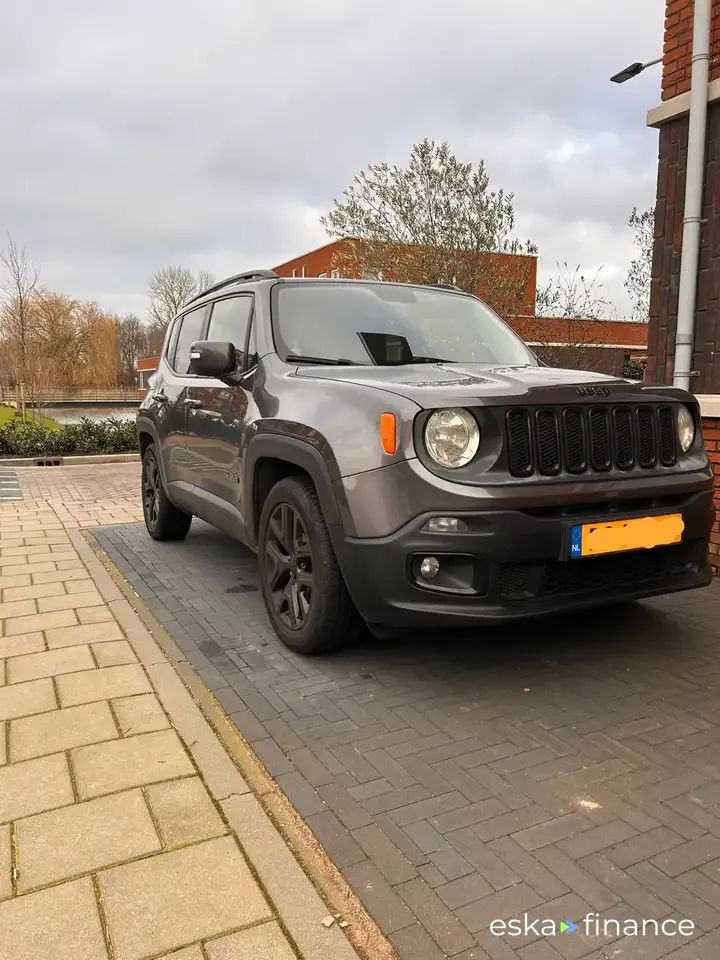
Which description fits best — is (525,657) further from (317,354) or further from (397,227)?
(397,227)

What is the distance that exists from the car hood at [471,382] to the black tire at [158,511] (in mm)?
2944

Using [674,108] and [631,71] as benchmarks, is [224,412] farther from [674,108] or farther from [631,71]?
[631,71]

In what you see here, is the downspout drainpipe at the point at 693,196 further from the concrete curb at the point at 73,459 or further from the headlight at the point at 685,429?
the concrete curb at the point at 73,459

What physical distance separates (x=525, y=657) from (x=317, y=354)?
6.33 feet

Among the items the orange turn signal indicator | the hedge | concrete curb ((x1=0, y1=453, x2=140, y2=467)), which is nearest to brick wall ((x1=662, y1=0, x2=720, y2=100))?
the orange turn signal indicator

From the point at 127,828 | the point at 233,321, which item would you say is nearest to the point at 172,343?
the point at 233,321

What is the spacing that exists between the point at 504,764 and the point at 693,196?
4.56m

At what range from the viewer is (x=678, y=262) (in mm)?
5691

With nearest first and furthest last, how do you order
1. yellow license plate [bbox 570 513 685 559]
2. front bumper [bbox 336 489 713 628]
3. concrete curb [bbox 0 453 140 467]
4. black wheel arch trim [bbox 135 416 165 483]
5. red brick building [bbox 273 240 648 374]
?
front bumper [bbox 336 489 713 628] → yellow license plate [bbox 570 513 685 559] → black wheel arch trim [bbox 135 416 165 483] → concrete curb [bbox 0 453 140 467] → red brick building [bbox 273 240 648 374]

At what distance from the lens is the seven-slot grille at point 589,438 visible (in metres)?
2.99

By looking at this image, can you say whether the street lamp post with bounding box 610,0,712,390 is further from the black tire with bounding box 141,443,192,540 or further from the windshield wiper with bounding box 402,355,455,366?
the black tire with bounding box 141,443,192,540

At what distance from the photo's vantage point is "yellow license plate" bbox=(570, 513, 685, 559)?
3002mm

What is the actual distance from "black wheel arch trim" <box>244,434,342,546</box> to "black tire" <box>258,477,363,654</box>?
4.8 inches

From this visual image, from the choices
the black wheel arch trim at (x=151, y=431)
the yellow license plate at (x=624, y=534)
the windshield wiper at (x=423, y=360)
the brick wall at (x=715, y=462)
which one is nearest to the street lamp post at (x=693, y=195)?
the brick wall at (x=715, y=462)
